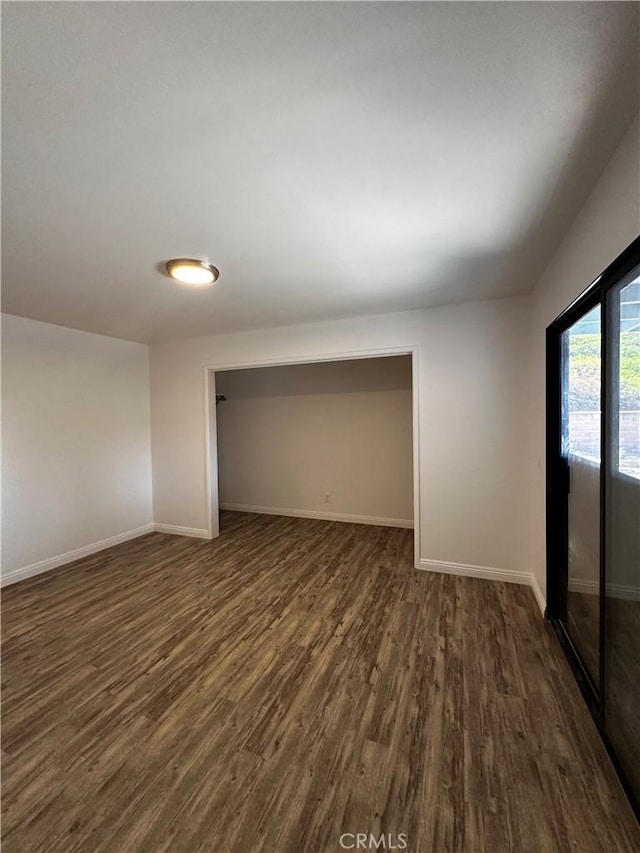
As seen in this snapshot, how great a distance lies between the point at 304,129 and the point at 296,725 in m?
2.52

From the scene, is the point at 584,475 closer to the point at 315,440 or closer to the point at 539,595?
the point at 539,595

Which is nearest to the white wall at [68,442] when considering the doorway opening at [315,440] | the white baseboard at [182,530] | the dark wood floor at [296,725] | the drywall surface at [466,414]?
the white baseboard at [182,530]

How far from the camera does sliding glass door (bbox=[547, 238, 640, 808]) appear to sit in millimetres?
1210

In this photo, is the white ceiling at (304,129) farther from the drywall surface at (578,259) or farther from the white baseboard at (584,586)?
the white baseboard at (584,586)

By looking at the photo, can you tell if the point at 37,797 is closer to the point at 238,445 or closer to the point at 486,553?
the point at 486,553

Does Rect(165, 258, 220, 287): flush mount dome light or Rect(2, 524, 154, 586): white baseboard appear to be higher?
Rect(165, 258, 220, 287): flush mount dome light

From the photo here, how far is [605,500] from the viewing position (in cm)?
141

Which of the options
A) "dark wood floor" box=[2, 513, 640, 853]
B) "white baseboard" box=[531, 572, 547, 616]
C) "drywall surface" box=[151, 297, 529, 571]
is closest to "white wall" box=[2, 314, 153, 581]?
"dark wood floor" box=[2, 513, 640, 853]

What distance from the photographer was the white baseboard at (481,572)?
9.22 feet

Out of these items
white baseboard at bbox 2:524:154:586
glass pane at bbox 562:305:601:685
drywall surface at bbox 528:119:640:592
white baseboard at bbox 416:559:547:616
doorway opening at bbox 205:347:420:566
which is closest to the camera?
drywall surface at bbox 528:119:640:592

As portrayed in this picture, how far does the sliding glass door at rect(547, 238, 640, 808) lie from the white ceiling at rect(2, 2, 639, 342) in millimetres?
555

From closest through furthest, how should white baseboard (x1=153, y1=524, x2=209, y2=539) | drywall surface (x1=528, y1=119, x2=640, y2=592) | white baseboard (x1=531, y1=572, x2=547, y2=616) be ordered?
drywall surface (x1=528, y1=119, x2=640, y2=592) → white baseboard (x1=531, y1=572, x2=547, y2=616) → white baseboard (x1=153, y1=524, x2=209, y2=539)

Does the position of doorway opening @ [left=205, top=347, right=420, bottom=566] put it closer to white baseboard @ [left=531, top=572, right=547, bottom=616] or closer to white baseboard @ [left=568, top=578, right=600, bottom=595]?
white baseboard @ [left=531, top=572, right=547, bottom=616]

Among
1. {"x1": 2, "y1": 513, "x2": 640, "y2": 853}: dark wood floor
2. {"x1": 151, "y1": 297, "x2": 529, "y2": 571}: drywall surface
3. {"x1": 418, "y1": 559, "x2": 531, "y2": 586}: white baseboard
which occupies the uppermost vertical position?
{"x1": 151, "y1": 297, "x2": 529, "y2": 571}: drywall surface
